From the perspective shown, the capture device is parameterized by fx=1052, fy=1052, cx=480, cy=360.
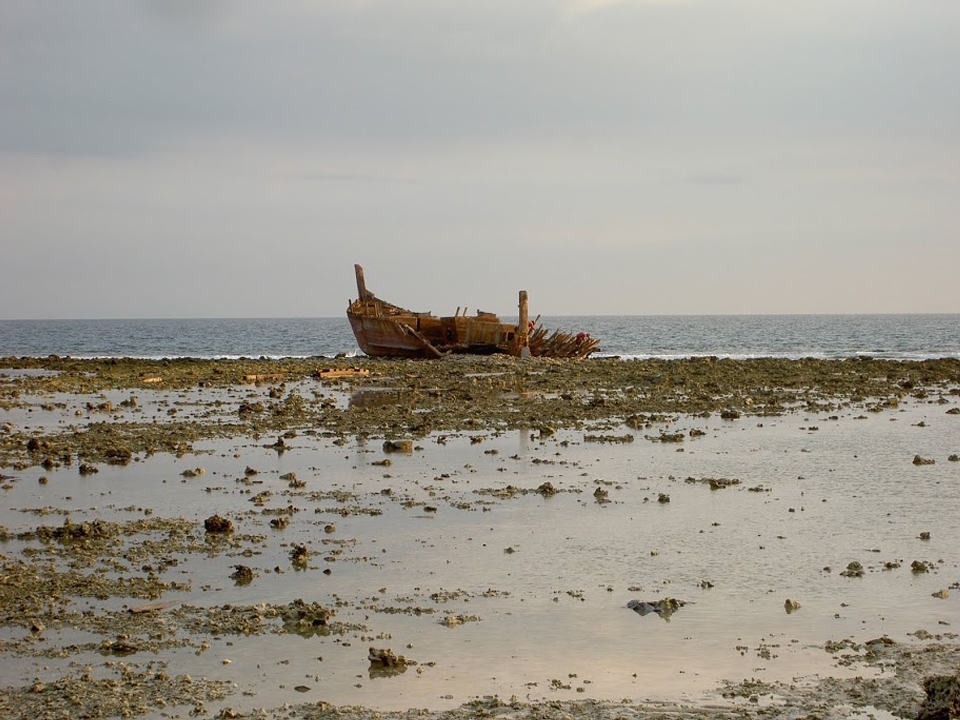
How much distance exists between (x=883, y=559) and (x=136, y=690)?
7665mm

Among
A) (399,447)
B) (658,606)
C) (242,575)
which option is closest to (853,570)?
(658,606)

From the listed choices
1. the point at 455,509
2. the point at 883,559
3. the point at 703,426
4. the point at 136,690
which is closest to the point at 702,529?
the point at 883,559

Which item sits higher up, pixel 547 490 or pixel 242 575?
pixel 547 490

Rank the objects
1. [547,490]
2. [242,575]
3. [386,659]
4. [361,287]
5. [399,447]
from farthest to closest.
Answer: [361,287] → [399,447] → [547,490] → [242,575] → [386,659]

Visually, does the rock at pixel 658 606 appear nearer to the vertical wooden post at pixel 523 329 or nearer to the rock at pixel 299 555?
the rock at pixel 299 555

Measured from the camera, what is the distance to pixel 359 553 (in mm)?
11125

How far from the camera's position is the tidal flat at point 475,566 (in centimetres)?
720

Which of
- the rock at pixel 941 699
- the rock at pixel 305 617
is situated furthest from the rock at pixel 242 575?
the rock at pixel 941 699

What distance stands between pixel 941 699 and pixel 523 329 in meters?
39.9

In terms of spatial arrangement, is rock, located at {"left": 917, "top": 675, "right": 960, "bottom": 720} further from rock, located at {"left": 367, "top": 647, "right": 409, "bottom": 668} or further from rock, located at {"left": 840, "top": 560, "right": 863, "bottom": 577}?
rock, located at {"left": 840, "top": 560, "right": 863, "bottom": 577}

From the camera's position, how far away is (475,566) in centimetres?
1069

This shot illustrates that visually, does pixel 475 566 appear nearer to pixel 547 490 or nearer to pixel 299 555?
pixel 299 555

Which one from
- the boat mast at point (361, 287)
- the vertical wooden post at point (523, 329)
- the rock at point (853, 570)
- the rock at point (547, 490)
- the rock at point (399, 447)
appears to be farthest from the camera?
the boat mast at point (361, 287)

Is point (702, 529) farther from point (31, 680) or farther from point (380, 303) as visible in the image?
point (380, 303)
